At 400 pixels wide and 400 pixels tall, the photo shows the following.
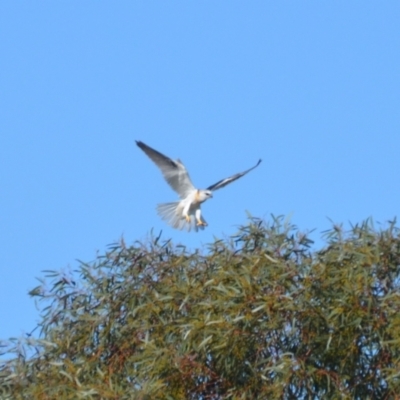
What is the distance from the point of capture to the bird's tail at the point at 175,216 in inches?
561

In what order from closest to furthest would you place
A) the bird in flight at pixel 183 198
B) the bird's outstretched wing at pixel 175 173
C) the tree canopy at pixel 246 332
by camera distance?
the tree canopy at pixel 246 332 → the bird's outstretched wing at pixel 175 173 → the bird in flight at pixel 183 198

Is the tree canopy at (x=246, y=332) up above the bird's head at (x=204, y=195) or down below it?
below

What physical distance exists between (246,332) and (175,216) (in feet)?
24.6

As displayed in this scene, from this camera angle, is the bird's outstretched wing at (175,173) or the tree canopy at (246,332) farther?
the bird's outstretched wing at (175,173)

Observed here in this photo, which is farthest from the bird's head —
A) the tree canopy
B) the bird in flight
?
the tree canopy

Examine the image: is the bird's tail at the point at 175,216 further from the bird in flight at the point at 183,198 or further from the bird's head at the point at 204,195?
the bird's head at the point at 204,195

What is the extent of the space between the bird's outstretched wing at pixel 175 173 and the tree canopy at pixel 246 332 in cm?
593

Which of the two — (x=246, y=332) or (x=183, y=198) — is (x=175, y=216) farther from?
(x=246, y=332)

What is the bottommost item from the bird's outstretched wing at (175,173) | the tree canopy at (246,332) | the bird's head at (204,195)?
the tree canopy at (246,332)

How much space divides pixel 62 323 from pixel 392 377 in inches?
88.2

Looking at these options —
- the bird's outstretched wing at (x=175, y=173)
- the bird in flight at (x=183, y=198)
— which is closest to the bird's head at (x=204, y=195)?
the bird in flight at (x=183, y=198)

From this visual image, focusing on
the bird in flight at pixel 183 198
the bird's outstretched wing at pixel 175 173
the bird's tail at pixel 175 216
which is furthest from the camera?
the bird's tail at pixel 175 216

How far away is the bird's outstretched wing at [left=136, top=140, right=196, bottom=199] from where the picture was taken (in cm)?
1353

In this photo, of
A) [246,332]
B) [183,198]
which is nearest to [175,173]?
[183,198]
